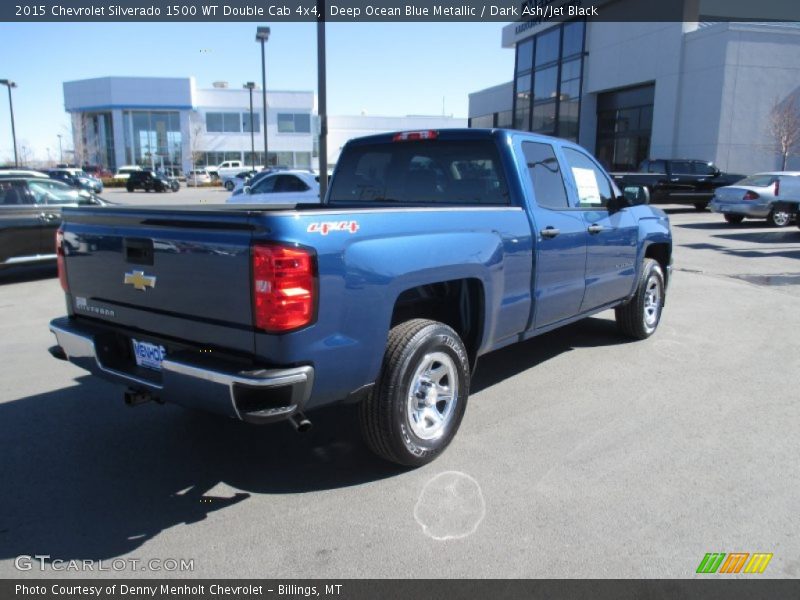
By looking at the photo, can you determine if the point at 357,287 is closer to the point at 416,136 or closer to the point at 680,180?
the point at 416,136

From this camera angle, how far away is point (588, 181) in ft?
18.2

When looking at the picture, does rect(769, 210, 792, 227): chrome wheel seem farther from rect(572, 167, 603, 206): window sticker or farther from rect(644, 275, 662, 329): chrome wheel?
rect(572, 167, 603, 206): window sticker

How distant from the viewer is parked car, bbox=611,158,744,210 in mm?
22578

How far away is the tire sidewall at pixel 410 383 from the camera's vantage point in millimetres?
3441

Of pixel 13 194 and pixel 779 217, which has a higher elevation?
pixel 13 194

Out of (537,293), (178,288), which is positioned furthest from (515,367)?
(178,288)

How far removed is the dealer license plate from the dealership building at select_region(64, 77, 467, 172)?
243 feet

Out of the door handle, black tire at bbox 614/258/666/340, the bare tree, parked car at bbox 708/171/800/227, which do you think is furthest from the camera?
the bare tree

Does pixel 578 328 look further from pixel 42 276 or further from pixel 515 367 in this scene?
pixel 42 276

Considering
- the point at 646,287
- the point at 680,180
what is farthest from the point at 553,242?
the point at 680,180

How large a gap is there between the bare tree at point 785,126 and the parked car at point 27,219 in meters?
29.5

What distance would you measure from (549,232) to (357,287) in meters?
2.03

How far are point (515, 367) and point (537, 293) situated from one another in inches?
51.1

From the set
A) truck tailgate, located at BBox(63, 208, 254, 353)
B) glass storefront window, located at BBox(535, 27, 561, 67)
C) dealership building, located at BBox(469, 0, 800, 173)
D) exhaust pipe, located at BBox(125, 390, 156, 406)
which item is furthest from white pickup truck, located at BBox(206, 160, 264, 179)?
exhaust pipe, located at BBox(125, 390, 156, 406)
